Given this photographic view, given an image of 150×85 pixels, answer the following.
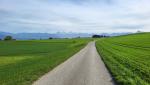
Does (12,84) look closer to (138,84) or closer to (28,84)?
(28,84)

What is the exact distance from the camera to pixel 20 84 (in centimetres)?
1293

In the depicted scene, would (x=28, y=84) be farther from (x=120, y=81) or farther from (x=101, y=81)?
(x=120, y=81)

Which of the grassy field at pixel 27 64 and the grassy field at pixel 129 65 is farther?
the grassy field at pixel 27 64

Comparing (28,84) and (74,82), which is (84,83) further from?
(28,84)

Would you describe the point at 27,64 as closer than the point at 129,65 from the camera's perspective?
No

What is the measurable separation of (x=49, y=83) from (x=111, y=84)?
3353 mm

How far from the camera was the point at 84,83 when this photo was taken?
12664 millimetres

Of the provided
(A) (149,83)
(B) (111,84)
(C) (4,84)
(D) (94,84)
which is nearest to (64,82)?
(D) (94,84)

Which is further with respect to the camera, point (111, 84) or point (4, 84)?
point (4, 84)

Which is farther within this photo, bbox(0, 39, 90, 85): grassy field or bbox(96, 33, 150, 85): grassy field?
bbox(0, 39, 90, 85): grassy field

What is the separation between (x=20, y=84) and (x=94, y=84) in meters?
4.13

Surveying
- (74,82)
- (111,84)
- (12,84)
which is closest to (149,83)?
(111,84)

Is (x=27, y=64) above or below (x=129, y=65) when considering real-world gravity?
below

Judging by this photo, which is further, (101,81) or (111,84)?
(101,81)
